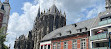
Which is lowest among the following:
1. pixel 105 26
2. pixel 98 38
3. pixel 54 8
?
pixel 98 38

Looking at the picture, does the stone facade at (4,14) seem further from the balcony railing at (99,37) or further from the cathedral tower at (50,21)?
the cathedral tower at (50,21)

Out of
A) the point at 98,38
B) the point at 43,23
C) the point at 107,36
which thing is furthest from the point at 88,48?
the point at 43,23

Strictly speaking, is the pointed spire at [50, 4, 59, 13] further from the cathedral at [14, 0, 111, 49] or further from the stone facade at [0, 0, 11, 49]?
the stone facade at [0, 0, 11, 49]

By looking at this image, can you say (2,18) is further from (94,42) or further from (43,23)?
(43,23)

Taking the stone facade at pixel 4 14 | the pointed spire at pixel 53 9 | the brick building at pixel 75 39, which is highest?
the pointed spire at pixel 53 9

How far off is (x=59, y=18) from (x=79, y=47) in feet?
152

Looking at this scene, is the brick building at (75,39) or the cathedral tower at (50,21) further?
the cathedral tower at (50,21)

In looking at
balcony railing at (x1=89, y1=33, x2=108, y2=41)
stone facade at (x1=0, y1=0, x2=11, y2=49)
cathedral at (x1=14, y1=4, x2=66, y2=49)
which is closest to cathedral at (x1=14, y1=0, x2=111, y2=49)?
balcony railing at (x1=89, y1=33, x2=108, y2=41)

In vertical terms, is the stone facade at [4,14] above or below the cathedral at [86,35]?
above

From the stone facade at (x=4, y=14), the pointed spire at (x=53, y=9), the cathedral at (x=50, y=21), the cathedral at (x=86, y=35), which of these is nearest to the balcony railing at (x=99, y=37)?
the cathedral at (x=86, y=35)

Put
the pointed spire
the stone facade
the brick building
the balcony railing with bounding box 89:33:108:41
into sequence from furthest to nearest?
1. the pointed spire
2. the stone facade
3. the brick building
4. the balcony railing with bounding box 89:33:108:41

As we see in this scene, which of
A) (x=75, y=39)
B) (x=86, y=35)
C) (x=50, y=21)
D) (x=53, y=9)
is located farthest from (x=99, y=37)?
(x=53, y=9)

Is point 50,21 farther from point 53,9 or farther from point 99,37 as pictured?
point 99,37

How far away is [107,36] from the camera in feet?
75.9
